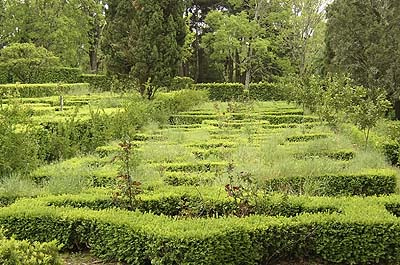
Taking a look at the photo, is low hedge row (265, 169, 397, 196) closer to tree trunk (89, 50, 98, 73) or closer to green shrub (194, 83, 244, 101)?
green shrub (194, 83, 244, 101)

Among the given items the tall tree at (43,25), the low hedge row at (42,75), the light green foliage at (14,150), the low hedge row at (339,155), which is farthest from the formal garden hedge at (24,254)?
the tall tree at (43,25)

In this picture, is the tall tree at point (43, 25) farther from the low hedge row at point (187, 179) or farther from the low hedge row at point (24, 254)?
the low hedge row at point (24, 254)

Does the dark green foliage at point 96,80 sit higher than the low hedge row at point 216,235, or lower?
Result: higher

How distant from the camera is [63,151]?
10.4m

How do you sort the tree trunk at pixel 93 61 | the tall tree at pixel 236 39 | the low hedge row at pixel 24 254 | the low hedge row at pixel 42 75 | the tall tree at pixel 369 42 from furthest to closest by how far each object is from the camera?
1. the tree trunk at pixel 93 61
2. the tall tree at pixel 236 39
3. the low hedge row at pixel 42 75
4. the tall tree at pixel 369 42
5. the low hedge row at pixel 24 254

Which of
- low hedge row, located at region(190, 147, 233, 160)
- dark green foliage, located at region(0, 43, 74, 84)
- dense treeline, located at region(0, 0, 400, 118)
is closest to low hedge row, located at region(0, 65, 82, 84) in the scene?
dark green foliage, located at region(0, 43, 74, 84)

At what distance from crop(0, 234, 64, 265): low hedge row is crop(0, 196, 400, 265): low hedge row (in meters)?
1.23

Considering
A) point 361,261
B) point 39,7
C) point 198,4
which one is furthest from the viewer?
point 198,4

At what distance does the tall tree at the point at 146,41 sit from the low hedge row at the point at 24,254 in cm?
1358

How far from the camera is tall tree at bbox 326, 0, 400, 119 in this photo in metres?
20.0

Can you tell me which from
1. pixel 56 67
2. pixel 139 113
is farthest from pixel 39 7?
pixel 139 113

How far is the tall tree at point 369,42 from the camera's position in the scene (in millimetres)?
19984

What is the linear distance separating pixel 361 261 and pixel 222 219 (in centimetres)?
146

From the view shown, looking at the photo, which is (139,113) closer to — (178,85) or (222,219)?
(222,219)
